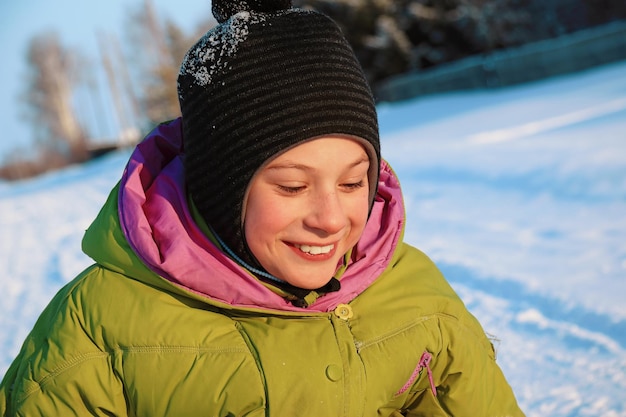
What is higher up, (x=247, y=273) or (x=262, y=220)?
(x=262, y=220)

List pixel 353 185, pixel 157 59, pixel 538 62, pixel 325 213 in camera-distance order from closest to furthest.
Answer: pixel 325 213
pixel 353 185
pixel 538 62
pixel 157 59

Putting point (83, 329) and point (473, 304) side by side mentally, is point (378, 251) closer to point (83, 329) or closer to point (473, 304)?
point (83, 329)

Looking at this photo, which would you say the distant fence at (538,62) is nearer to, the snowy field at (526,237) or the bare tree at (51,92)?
the snowy field at (526,237)

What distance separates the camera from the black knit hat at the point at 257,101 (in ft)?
5.54

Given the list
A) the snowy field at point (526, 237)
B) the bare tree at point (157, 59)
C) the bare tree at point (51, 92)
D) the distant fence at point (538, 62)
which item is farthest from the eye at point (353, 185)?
the bare tree at point (51, 92)

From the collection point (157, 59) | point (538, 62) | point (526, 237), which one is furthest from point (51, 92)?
point (526, 237)

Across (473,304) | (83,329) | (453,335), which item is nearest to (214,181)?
(83,329)

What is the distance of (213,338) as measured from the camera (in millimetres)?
1690

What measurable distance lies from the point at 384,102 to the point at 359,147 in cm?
1592

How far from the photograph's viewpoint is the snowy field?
2.58 m

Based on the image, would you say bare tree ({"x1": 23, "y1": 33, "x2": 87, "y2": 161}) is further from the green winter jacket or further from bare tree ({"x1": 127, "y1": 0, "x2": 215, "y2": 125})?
the green winter jacket

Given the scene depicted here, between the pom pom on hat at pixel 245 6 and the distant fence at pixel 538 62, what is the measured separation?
10.3m

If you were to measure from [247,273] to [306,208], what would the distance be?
0.73ft

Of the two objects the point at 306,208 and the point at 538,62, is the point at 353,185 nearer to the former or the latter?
the point at 306,208
